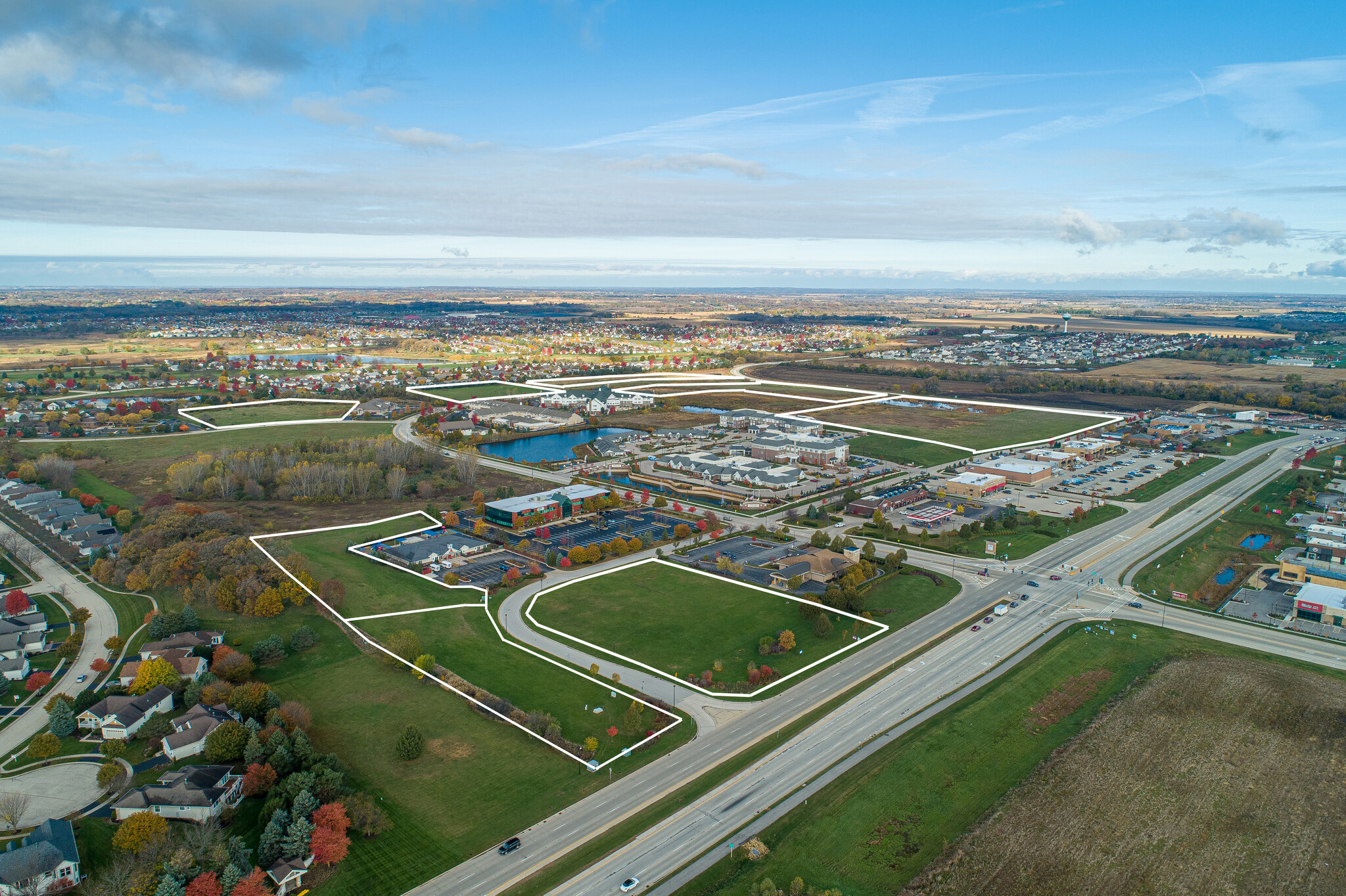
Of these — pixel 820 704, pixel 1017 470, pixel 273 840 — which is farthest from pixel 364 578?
pixel 1017 470

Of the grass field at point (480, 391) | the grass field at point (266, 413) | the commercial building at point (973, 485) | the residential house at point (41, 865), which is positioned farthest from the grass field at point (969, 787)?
the grass field at point (480, 391)

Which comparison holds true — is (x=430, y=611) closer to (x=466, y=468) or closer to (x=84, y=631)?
(x=84, y=631)

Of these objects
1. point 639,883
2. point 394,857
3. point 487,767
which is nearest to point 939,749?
point 639,883

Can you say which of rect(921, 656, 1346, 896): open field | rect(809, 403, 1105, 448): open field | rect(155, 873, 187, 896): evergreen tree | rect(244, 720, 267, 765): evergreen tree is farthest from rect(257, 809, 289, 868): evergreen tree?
rect(809, 403, 1105, 448): open field

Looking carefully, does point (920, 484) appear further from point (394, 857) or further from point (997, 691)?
point (394, 857)

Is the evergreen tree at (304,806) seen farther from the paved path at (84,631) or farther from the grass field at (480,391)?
the grass field at (480,391)
